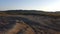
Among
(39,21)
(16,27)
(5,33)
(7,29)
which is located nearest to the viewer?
(5,33)

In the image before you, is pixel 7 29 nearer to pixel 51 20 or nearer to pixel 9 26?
pixel 9 26

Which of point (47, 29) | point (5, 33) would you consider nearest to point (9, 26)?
point (5, 33)

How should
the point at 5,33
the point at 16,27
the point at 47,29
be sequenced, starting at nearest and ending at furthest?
the point at 5,33 → the point at 16,27 → the point at 47,29

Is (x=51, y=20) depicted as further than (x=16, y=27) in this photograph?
Yes

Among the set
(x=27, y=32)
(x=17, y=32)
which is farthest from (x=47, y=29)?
(x=17, y=32)

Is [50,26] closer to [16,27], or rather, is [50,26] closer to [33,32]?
[33,32]

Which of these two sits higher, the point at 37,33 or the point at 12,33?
the point at 12,33

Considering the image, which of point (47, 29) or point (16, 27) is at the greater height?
point (16, 27)

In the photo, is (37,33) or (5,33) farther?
(37,33)

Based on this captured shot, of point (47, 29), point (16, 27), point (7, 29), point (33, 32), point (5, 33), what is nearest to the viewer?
point (5, 33)
